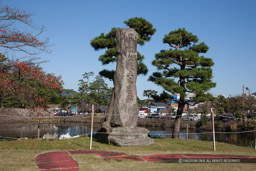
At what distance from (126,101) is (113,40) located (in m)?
6.40

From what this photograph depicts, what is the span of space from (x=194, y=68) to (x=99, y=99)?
1240 inches

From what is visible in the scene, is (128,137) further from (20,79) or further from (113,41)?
(113,41)

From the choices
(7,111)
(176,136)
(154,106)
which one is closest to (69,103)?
(7,111)

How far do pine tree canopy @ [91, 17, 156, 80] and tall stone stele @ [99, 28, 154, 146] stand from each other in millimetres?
3440

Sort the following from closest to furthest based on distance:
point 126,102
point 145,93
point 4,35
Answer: point 4,35, point 126,102, point 145,93

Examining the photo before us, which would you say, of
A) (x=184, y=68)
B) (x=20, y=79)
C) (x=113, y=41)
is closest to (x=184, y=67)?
(x=184, y=68)

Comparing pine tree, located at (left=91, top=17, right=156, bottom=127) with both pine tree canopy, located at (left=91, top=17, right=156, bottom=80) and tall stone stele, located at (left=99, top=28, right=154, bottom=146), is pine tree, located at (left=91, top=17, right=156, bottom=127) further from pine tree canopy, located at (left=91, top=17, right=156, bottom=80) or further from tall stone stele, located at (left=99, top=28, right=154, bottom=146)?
tall stone stele, located at (left=99, top=28, right=154, bottom=146)

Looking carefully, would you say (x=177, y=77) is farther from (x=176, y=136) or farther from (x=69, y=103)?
(x=69, y=103)

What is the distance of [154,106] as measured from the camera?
63312mm

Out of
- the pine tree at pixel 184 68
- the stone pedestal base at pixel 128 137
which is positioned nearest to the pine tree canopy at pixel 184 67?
the pine tree at pixel 184 68

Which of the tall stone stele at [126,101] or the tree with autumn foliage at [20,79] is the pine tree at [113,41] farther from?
the tree with autumn foliage at [20,79]

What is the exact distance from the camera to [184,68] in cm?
1548

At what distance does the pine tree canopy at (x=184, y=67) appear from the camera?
45.7 ft

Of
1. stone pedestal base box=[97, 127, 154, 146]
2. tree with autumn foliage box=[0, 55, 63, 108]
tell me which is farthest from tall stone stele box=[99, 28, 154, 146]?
tree with autumn foliage box=[0, 55, 63, 108]
